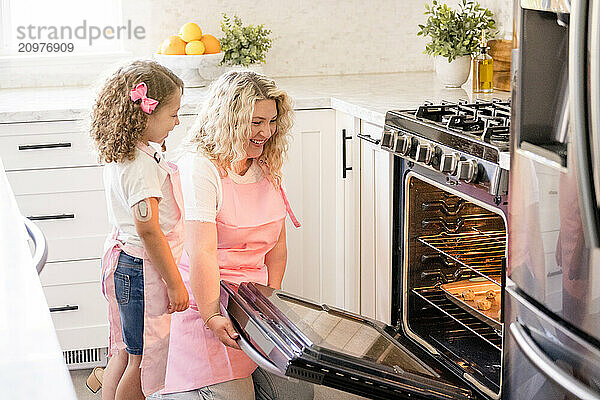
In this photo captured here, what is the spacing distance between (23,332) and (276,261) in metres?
1.76

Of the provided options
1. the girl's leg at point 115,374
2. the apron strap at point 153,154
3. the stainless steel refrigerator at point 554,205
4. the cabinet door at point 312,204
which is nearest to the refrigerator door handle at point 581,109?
the stainless steel refrigerator at point 554,205

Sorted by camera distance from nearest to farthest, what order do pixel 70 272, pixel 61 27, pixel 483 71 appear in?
pixel 70 272
pixel 483 71
pixel 61 27

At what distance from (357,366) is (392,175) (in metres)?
1.01

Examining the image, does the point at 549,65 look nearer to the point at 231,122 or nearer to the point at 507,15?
the point at 231,122

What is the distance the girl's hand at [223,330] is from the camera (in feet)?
6.58

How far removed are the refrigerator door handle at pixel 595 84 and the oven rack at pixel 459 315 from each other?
41.5 inches

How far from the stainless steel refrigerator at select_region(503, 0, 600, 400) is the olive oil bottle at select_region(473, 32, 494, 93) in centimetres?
152

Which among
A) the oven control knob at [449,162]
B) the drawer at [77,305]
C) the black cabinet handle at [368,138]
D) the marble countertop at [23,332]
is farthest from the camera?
the drawer at [77,305]

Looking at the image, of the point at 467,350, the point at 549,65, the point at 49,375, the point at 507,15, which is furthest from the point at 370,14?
the point at 49,375

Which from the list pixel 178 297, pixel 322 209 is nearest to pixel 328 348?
pixel 178 297

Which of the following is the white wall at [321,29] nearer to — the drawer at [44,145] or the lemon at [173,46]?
the lemon at [173,46]

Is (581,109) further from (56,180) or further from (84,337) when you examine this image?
(84,337)

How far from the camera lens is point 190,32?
10.4ft

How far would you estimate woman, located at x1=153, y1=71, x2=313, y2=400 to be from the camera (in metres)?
2.10
